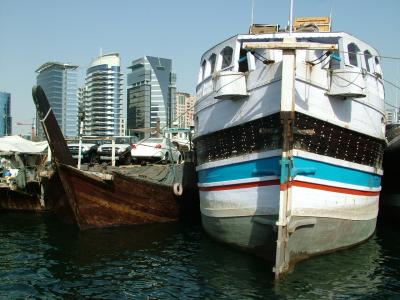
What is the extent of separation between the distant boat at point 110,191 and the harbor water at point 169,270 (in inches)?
29.6

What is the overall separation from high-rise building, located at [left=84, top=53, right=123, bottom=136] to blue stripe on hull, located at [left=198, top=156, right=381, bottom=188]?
318 ft

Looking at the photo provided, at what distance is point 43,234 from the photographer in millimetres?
15000

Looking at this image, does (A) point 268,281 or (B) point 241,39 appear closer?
(A) point 268,281

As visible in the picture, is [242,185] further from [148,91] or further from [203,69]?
[148,91]

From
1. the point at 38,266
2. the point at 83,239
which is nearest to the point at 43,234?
the point at 83,239

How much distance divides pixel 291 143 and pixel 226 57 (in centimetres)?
371

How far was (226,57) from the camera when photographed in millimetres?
12250

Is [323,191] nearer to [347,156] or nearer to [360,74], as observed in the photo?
[347,156]

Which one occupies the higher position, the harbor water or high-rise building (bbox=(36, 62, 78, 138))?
high-rise building (bbox=(36, 62, 78, 138))

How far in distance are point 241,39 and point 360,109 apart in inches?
135

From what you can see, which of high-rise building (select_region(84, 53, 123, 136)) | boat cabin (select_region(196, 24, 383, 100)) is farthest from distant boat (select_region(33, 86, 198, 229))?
high-rise building (select_region(84, 53, 123, 136))

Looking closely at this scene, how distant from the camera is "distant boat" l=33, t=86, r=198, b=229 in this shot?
1430 cm

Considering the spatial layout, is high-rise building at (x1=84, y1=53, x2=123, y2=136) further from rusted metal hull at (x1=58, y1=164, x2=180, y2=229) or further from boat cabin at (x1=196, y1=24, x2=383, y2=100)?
boat cabin at (x1=196, y1=24, x2=383, y2=100)

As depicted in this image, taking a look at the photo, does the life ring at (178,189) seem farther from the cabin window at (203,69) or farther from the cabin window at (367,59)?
the cabin window at (367,59)
